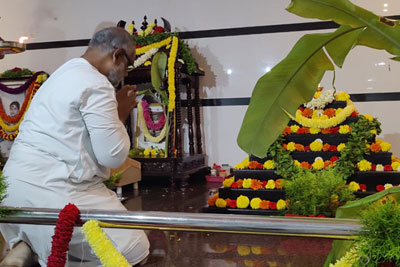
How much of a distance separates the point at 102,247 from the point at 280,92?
60 cm

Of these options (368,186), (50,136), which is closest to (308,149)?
(368,186)

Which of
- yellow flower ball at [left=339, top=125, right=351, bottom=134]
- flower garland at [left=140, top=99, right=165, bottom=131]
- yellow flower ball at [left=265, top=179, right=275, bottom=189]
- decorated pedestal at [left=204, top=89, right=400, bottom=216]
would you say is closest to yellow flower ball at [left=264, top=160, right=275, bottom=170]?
decorated pedestal at [left=204, top=89, right=400, bottom=216]

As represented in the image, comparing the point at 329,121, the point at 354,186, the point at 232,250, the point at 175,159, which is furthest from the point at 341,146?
the point at 175,159

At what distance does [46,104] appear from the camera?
2.18 metres

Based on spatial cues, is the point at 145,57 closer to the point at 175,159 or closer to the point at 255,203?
the point at 175,159

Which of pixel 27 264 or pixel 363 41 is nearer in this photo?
pixel 363 41

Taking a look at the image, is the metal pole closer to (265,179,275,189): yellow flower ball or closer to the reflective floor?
the reflective floor

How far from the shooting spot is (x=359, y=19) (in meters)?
0.93

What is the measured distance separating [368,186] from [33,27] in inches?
261

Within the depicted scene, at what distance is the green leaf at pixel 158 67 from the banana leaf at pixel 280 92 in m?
4.68

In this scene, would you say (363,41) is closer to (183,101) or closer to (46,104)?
(46,104)

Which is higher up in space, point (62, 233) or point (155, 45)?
point (155, 45)

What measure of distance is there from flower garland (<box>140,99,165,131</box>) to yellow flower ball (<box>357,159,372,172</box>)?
9.95 ft

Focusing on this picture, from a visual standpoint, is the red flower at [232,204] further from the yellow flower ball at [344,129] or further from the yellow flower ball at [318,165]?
the yellow flower ball at [344,129]
